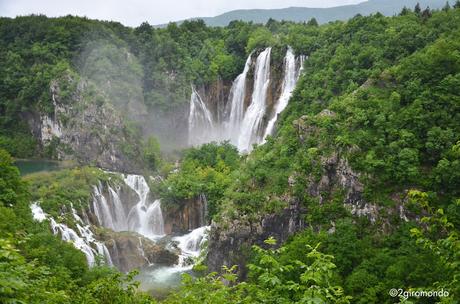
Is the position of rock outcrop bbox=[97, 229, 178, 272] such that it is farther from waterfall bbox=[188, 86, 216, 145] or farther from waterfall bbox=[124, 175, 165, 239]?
waterfall bbox=[188, 86, 216, 145]

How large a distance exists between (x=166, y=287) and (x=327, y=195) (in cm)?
1004

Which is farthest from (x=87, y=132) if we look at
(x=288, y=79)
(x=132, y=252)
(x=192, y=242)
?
(x=132, y=252)

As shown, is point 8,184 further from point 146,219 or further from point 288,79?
point 288,79

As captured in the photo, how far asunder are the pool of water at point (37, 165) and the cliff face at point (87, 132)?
1579 millimetres

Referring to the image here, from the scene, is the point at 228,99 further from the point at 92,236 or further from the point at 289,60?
the point at 92,236

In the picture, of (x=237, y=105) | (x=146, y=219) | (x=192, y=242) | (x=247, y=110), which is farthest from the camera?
(x=237, y=105)

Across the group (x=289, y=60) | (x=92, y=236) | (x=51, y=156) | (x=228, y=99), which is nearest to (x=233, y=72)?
(x=228, y=99)

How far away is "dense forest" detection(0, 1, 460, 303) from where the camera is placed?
983 cm

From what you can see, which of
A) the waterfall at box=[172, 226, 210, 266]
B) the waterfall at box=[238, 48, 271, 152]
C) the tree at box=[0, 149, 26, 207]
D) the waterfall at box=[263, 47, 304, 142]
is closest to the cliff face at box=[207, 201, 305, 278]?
the waterfall at box=[172, 226, 210, 266]

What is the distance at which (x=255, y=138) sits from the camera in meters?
45.6

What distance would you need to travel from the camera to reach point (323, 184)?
87.1 ft

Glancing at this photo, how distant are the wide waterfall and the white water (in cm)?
1659

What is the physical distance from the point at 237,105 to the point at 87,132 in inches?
583

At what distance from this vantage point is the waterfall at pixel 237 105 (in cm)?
5003
